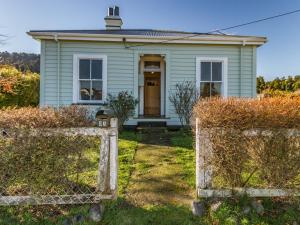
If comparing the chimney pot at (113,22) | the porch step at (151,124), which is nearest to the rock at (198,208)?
the porch step at (151,124)

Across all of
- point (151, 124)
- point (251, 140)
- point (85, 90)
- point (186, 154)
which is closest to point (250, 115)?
point (251, 140)

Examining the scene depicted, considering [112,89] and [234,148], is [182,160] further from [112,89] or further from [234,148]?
[112,89]

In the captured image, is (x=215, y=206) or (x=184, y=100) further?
(x=184, y=100)

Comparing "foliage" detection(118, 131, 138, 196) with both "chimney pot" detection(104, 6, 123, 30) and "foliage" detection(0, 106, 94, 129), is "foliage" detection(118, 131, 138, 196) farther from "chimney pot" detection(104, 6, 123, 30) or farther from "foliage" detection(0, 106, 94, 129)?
"chimney pot" detection(104, 6, 123, 30)

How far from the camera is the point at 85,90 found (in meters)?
11.4

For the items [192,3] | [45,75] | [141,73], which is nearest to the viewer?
[45,75]

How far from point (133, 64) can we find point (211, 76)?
10.3 ft

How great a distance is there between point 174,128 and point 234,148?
25.1 ft

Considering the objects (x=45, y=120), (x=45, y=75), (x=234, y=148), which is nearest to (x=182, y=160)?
(x=234, y=148)

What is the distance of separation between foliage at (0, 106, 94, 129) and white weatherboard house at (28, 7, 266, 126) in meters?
7.11

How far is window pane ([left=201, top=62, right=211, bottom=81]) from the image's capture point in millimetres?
11711

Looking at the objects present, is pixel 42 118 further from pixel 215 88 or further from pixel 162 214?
pixel 215 88

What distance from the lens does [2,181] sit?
13.0ft

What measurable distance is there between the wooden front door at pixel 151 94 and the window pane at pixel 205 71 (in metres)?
2.49
